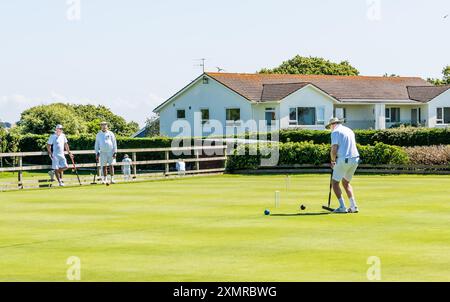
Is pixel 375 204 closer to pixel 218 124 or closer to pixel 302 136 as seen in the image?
pixel 302 136

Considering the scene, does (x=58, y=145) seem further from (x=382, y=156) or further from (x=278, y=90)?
(x=278, y=90)

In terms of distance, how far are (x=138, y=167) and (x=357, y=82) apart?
24.2 metres

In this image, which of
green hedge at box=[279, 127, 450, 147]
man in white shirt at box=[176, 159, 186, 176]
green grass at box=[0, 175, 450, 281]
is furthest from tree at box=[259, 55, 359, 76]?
green grass at box=[0, 175, 450, 281]

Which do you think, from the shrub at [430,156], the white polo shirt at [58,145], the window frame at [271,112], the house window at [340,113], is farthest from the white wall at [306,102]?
the white polo shirt at [58,145]

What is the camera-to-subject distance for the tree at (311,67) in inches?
3659

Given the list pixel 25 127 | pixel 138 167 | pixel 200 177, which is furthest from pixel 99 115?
pixel 200 177

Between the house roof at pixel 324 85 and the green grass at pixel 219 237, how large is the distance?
130 ft

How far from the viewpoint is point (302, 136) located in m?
49.5

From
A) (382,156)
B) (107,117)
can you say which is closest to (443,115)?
(382,156)

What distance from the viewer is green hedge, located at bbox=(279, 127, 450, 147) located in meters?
47.5

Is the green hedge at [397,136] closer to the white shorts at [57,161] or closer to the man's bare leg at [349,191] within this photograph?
the white shorts at [57,161]

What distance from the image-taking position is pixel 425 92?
7175 centimetres

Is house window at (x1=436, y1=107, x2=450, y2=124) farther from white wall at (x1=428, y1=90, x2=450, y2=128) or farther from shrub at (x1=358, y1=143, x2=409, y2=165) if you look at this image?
shrub at (x1=358, y1=143, x2=409, y2=165)

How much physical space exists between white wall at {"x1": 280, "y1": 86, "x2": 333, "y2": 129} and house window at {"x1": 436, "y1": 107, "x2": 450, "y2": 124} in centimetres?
955
